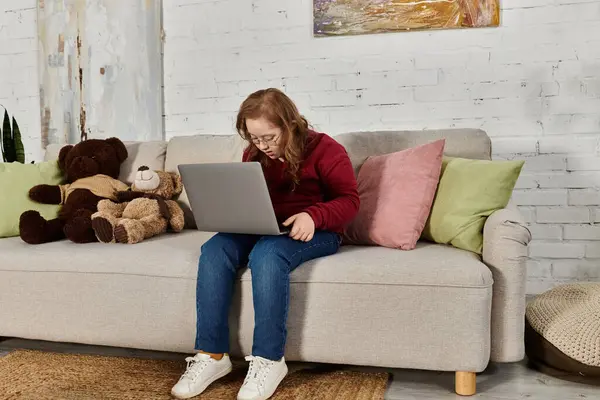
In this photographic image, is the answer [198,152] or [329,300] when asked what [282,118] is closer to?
[329,300]

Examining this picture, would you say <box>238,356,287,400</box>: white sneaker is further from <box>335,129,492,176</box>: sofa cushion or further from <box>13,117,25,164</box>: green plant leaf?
<box>13,117,25,164</box>: green plant leaf

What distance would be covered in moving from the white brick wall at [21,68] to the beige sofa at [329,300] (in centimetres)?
168

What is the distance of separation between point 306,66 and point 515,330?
177 cm

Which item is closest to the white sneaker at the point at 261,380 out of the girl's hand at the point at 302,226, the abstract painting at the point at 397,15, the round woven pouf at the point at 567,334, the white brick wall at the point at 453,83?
the girl's hand at the point at 302,226

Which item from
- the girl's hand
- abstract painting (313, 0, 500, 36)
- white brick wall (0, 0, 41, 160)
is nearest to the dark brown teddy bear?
the girl's hand

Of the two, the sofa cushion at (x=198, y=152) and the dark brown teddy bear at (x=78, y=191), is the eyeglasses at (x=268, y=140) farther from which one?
the dark brown teddy bear at (x=78, y=191)

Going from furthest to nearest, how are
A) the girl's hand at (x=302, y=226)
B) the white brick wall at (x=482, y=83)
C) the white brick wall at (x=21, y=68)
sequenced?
the white brick wall at (x=21, y=68) → the white brick wall at (x=482, y=83) → the girl's hand at (x=302, y=226)

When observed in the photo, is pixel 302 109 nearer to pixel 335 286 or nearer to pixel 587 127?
pixel 587 127

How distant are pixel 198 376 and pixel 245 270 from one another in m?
0.33

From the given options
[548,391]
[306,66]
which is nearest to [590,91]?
[306,66]

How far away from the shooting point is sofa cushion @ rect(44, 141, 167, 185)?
2.63 metres

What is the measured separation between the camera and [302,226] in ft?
5.98

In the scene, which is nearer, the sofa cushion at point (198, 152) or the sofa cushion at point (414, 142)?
the sofa cushion at point (414, 142)

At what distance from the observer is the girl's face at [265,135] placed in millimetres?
1887
